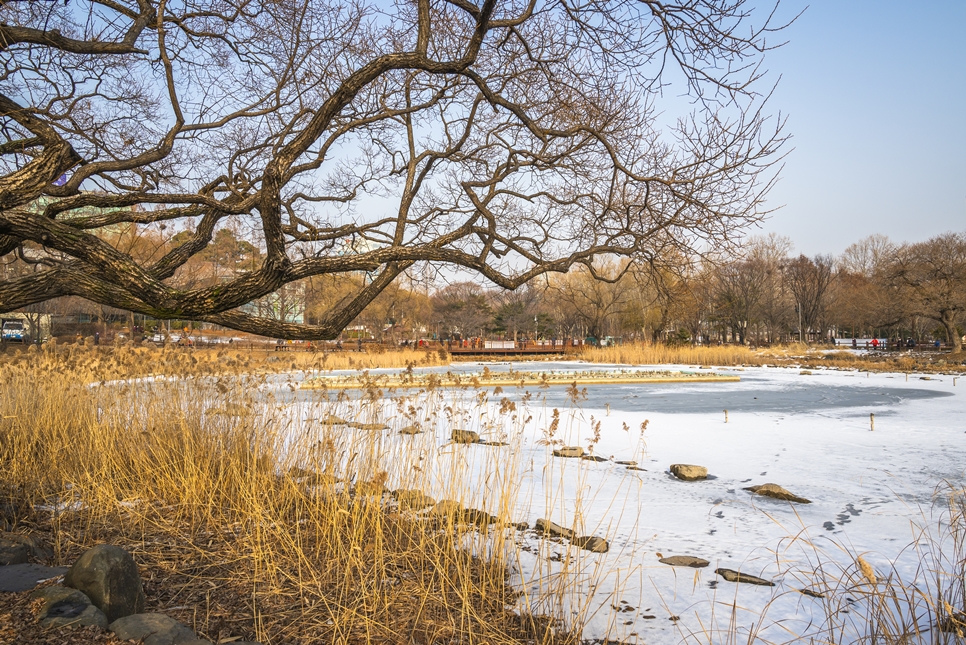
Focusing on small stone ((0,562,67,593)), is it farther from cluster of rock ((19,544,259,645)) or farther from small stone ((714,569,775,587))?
small stone ((714,569,775,587))

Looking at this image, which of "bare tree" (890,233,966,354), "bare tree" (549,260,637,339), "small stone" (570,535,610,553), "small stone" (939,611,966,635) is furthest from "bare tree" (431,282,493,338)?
"small stone" (939,611,966,635)

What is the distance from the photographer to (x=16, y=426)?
5.65m

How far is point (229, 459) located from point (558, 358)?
81.5 ft

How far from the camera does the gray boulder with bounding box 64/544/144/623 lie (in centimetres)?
277

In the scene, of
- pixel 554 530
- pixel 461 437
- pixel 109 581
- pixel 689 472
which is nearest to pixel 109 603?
pixel 109 581

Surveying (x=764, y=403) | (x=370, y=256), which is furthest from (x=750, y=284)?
(x=370, y=256)

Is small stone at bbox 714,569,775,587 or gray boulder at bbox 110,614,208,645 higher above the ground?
gray boulder at bbox 110,614,208,645

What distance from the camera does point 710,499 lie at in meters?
5.06

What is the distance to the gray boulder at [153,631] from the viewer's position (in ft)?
8.20

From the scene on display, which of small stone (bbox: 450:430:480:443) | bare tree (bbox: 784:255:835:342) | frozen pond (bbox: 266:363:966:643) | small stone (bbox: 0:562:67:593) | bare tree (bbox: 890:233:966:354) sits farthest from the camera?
bare tree (bbox: 784:255:835:342)

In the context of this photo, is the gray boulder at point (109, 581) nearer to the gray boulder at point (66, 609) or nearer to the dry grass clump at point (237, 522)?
the gray boulder at point (66, 609)

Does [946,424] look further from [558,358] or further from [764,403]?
[558,358]

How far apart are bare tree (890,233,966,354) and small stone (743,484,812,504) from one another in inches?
1128

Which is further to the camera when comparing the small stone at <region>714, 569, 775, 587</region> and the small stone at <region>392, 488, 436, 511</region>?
the small stone at <region>392, 488, 436, 511</region>
